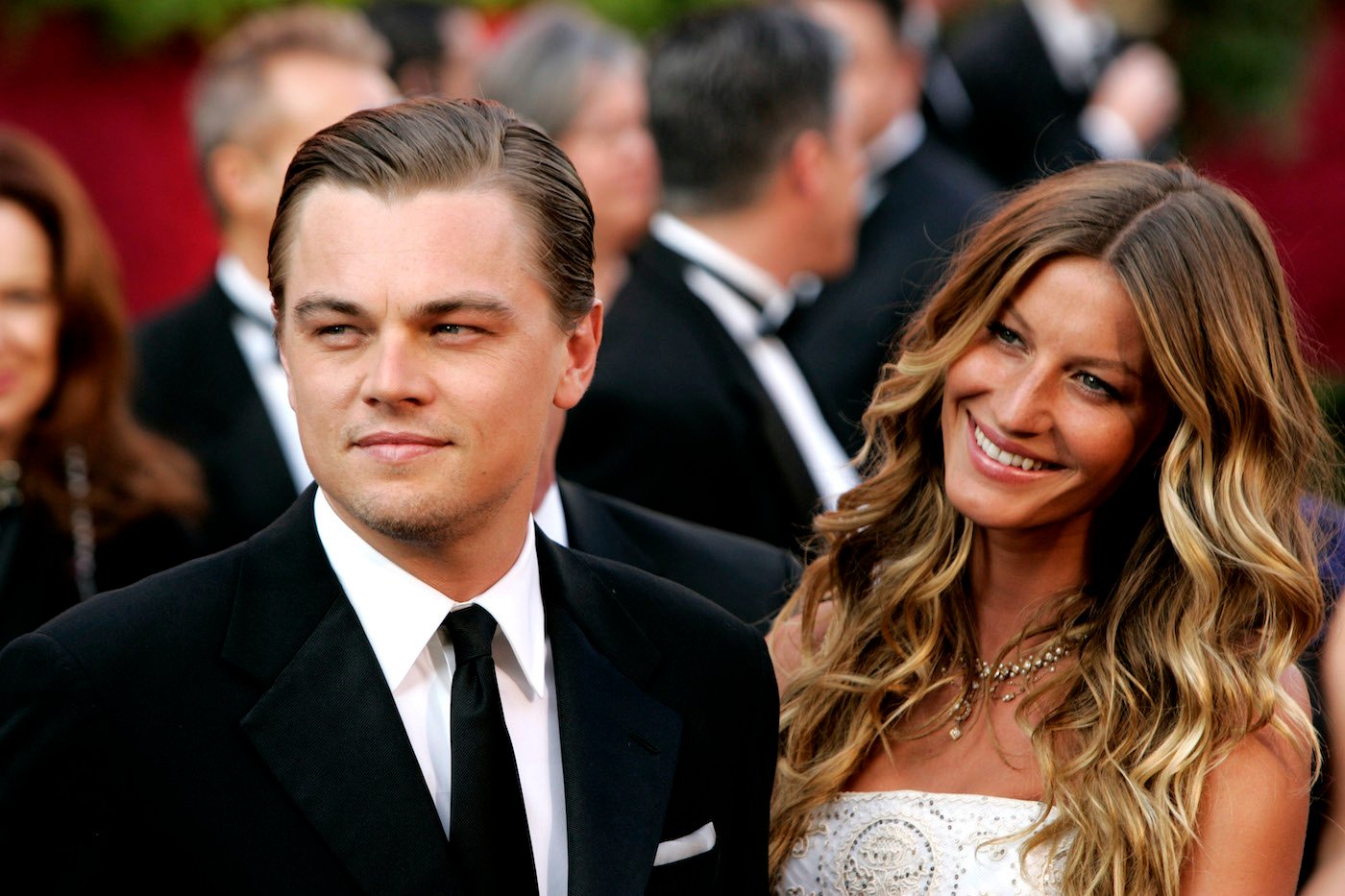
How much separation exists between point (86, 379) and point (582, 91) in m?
2.54

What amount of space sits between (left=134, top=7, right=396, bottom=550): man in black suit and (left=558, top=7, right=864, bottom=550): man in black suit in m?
1.06

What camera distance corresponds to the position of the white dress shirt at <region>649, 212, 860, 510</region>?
16.0 feet

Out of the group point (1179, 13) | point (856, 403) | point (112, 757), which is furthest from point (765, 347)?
point (1179, 13)

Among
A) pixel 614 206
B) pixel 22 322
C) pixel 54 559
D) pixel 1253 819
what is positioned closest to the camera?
pixel 1253 819

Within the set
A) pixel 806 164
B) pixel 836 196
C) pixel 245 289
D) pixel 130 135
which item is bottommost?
pixel 836 196

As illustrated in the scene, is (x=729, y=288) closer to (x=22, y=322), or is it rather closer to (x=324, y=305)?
(x=22, y=322)

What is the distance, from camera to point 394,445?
7.66 ft

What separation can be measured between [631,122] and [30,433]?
114 inches

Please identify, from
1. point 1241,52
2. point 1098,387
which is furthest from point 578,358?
point 1241,52

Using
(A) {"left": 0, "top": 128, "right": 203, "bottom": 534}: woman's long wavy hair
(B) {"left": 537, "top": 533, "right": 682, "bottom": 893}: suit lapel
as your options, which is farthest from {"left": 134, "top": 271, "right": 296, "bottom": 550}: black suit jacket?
(B) {"left": 537, "top": 533, "right": 682, "bottom": 893}: suit lapel

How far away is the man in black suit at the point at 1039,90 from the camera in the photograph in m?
8.74

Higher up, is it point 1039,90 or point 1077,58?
point 1077,58

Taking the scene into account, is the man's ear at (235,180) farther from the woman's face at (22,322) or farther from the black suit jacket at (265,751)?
the black suit jacket at (265,751)

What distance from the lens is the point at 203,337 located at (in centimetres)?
546
